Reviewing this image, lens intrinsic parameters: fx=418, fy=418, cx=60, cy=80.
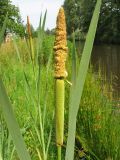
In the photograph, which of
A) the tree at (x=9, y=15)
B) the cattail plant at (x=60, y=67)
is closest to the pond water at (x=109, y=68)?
the tree at (x=9, y=15)

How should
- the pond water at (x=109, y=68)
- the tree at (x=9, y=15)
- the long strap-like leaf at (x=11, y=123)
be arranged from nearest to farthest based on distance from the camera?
1. the long strap-like leaf at (x=11, y=123)
2. the tree at (x=9, y=15)
3. the pond water at (x=109, y=68)

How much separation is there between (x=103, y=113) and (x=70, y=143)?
10.9ft

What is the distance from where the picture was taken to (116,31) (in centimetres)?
5384

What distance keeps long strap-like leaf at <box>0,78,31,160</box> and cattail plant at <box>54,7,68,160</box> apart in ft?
0.29

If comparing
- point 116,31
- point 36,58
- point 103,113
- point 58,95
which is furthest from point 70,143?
point 116,31

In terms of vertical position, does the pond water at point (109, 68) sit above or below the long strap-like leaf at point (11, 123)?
below

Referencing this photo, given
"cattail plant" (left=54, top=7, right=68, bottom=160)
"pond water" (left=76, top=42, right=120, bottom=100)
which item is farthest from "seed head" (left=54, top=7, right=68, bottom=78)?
"pond water" (left=76, top=42, right=120, bottom=100)

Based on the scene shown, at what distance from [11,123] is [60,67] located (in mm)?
119

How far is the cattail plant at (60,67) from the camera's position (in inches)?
22.6

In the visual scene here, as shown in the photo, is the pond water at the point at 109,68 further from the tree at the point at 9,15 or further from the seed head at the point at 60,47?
the seed head at the point at 60,47

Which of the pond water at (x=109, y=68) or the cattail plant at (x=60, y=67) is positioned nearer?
the cattail plant at (x=60, y=67)

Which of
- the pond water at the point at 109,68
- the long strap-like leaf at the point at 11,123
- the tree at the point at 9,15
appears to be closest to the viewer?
the long strap-like leaf at the point at 11,123

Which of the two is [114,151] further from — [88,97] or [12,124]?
[12,124]

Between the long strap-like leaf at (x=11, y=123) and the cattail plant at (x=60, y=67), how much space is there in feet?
0.29
